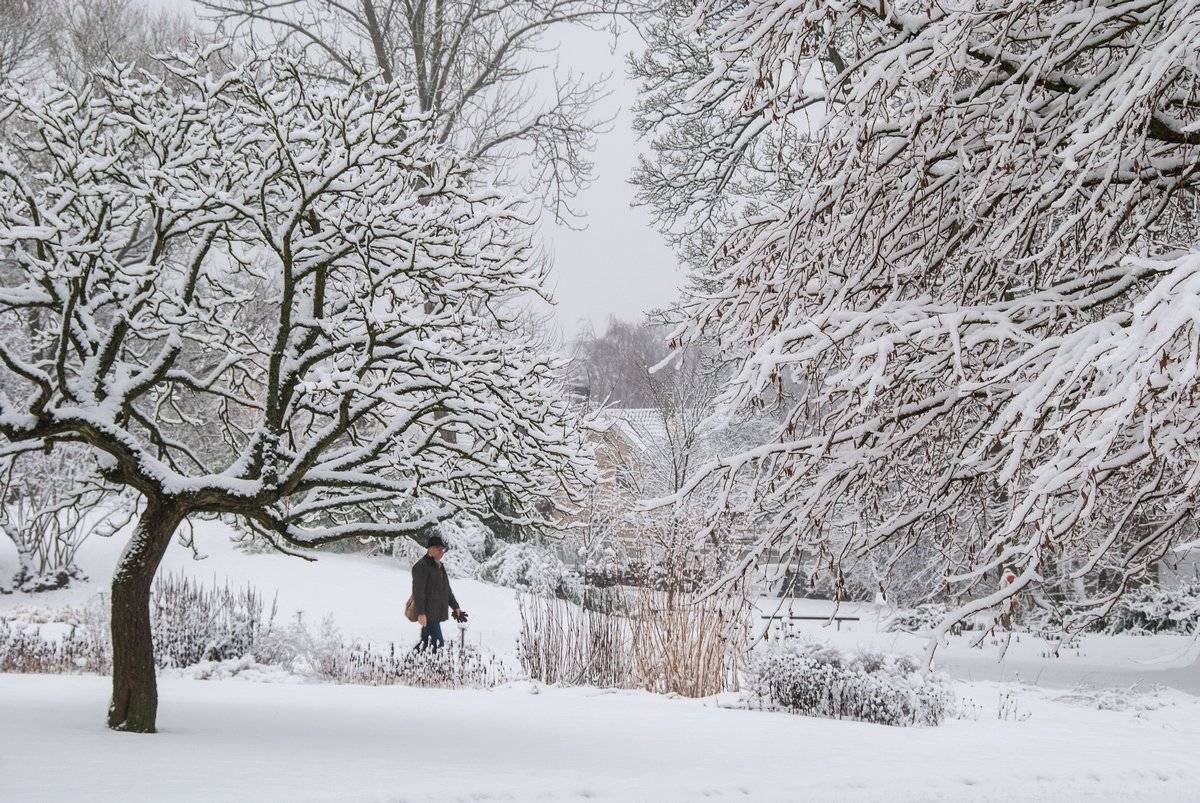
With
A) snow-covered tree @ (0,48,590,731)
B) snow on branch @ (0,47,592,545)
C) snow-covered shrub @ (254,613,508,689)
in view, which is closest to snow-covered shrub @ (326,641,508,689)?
snow-covered shrub @ (254,613,508,689)

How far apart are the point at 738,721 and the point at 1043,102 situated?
523 cm

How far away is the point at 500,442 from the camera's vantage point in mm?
5457

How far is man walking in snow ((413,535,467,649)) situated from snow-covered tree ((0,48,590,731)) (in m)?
4.17

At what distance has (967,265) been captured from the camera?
4.58 m

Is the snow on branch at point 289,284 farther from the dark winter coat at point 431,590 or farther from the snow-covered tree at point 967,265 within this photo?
the dark winter coat at point 431,590

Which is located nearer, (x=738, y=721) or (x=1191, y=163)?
(x=1191, y=163)

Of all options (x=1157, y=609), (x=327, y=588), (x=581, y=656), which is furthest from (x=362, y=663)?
(x=1157, y=609)

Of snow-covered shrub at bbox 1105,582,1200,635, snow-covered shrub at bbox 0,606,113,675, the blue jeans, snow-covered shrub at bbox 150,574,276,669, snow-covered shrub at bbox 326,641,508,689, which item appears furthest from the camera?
snow-covered shrub at bbox 1105,582,1200,635

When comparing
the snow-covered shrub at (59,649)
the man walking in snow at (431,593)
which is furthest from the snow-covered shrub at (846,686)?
the snow-covered shrub at (59,649)

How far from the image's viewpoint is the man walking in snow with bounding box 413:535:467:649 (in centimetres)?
1009

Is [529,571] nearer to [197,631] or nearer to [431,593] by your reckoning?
[431,593]

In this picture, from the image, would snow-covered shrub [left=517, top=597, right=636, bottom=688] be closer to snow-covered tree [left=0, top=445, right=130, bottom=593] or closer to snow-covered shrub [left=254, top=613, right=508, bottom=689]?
snow-covered shrub [left=254, top=613, right=508, bottom=689]

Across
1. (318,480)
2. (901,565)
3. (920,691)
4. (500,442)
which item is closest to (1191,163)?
(500,442)

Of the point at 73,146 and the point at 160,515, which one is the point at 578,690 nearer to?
the point at 160,515
